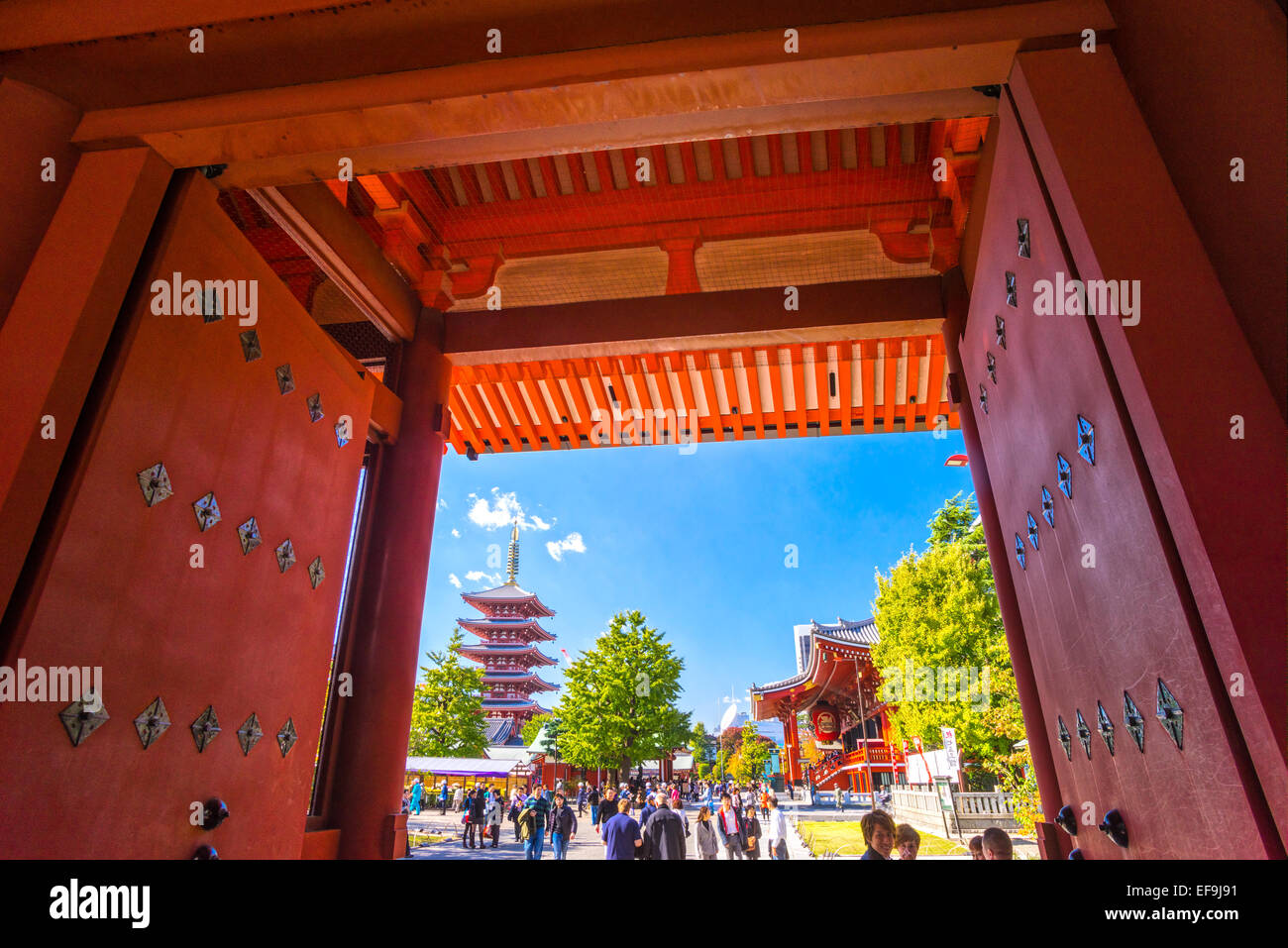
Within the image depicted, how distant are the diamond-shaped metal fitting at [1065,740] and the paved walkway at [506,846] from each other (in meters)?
5.39

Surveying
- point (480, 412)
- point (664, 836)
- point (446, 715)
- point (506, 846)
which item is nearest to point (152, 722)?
point (480, 412)

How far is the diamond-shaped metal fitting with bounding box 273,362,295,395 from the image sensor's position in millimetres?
2531

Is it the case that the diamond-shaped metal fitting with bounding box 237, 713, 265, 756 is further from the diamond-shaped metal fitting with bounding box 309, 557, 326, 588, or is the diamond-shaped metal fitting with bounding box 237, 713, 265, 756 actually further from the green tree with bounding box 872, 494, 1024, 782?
the green tree with bounding box 872, 494, 1024, 782

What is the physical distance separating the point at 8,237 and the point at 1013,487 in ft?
11.4

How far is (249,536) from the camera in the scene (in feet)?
7.64

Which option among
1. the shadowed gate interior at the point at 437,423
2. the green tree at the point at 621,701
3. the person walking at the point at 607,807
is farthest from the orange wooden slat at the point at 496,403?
the green tree at the point at 621,701

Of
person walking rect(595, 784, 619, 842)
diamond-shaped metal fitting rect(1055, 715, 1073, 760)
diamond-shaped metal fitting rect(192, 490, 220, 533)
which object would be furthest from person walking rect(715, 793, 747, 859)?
diamond-shaped metal fitting rect(192, 490, 220, 533)

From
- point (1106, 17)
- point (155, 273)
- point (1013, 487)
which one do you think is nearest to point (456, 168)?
point (155, 273)

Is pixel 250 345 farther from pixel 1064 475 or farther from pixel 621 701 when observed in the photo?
pixel 621 701

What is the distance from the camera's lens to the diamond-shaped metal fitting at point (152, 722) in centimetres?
185

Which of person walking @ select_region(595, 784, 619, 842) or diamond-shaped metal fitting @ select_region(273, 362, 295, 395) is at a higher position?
diamond-shaped metal fitting @ select_region(273, 362, 295, 395)

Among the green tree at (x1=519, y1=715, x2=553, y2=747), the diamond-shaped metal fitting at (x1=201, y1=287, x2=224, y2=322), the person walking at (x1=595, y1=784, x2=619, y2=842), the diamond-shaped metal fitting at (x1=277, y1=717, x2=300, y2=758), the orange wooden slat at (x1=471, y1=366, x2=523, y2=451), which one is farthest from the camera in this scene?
the green tree at (x1=519, y1=715, x2=553, y2=747)

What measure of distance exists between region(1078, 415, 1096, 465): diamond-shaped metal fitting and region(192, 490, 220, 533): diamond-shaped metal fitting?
2714mm

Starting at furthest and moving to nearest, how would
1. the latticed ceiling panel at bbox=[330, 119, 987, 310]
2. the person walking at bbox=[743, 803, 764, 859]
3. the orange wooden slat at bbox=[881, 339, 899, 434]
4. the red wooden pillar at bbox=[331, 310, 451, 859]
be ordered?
the person walking at bbox=[743, 803, 764, 859]
the orange wooden slat at bbox=[881, 339, 899, 434]
the latticed ceiling panel at bbox=[330, 119, 987, 310]
the red wooden pillar at bbox=[331, 310, 451, 859]
